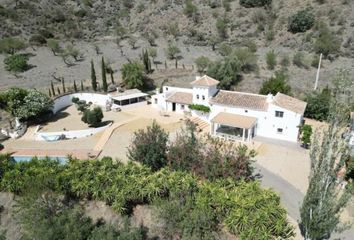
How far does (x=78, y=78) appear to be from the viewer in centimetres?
5322

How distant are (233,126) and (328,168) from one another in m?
21.7

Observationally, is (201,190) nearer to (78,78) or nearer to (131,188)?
(131,188)

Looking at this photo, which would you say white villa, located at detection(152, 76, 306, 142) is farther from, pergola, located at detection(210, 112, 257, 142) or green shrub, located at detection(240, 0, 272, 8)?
green shrub, located at detection(240, 0, 272, 8)

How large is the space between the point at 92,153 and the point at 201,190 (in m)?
14.0

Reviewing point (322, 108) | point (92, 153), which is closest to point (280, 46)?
point (322, 108)

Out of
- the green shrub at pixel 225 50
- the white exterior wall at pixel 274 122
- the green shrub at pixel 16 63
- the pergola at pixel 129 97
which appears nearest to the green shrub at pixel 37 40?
the green shrub at pixel 16 63

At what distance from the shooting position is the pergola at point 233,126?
34625mm

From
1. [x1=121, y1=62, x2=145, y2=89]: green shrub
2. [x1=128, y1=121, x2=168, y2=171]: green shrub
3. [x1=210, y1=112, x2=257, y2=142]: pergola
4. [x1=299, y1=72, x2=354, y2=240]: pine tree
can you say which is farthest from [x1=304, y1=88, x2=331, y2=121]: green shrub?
[x1=299, y1=72, x2=354, y2=240]: pine tree

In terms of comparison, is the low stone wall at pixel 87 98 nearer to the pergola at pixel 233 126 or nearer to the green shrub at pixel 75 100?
the green shrub at pixel 75 100

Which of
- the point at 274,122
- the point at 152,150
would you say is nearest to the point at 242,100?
the point at 274,122

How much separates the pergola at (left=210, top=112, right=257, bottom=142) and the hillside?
13558 mm

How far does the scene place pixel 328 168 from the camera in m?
13.0

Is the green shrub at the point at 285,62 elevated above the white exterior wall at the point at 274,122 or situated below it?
above

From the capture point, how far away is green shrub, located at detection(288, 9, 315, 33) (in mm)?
64188
